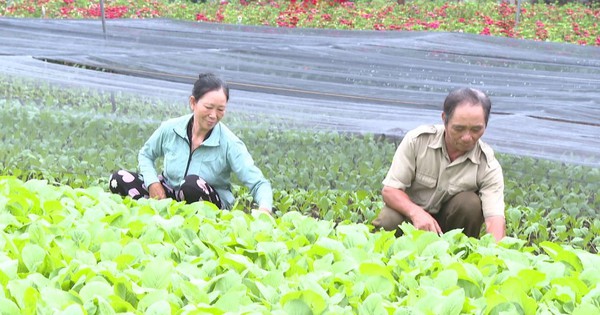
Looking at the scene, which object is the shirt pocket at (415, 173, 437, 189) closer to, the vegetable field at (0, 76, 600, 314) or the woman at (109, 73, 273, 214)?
the woman at (109, 73, 273, 214)

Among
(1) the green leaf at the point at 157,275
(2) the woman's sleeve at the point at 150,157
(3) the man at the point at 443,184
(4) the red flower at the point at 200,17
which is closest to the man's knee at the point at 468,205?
(3) the man at the point at 443,184

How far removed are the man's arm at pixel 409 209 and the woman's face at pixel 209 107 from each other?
0.82m

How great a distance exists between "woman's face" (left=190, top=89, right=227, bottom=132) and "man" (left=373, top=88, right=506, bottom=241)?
810 mm

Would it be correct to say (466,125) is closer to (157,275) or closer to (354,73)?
(157,275)

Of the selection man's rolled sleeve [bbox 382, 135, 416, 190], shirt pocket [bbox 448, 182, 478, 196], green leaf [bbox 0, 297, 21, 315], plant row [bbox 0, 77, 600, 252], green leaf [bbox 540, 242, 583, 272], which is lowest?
plant row [bbox 0, 77, 600, 252]

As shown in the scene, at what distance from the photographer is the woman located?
466cm

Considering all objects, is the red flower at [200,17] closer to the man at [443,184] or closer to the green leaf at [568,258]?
the man at [443,184]

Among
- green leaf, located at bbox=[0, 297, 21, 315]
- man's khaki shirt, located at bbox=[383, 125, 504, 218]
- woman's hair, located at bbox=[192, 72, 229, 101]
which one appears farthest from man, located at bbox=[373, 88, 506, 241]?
green leaf, located at bbox=[0, 297, 21, 315]

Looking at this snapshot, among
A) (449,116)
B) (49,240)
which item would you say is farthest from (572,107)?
(49,240)

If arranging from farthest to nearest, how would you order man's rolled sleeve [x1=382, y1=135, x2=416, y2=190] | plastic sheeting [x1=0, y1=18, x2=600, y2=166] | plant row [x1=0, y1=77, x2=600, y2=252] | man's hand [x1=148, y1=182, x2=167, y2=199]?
plastic sheeting [x1=0, y1=18, x2=600, y2=166] → plant row [x1=0, y1=77, x2=600, y2=252] → man's hand [x1=148, y1=182, x2=167, y2=199] → man's rolled sleeve [x1=382, y1=135, x2=416, y2=190]

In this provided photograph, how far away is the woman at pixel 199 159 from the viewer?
4.66 metres

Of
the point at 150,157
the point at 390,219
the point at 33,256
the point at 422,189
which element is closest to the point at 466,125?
the point at 422,189

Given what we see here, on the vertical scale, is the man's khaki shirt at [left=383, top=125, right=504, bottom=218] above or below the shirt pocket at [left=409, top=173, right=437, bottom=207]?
above

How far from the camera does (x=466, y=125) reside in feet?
13.5
